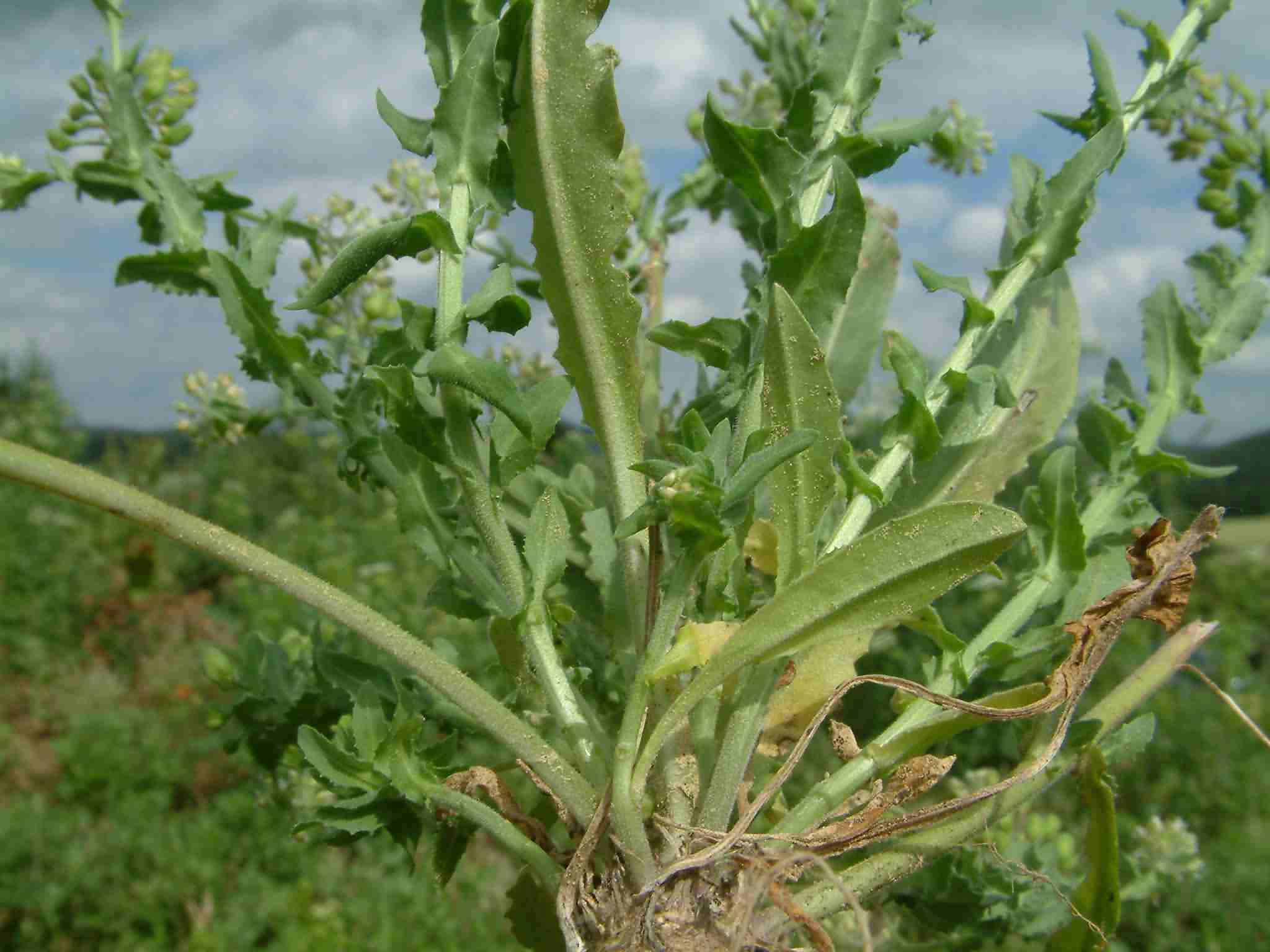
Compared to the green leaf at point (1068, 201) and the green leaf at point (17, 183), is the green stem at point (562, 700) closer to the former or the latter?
the green leaf at point (1068, 201)

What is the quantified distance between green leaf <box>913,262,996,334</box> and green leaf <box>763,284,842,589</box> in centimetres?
21

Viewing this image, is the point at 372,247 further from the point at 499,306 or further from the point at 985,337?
the point at 985,337

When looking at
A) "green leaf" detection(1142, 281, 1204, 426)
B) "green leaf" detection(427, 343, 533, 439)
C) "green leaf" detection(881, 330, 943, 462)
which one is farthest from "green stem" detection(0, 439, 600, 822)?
"green leaf" detection(1142, 281, 1204, 426)

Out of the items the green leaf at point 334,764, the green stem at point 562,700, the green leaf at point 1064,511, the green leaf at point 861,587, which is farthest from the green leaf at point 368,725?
the green leaf at point 1064,511

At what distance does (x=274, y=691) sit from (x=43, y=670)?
8584 millimetres

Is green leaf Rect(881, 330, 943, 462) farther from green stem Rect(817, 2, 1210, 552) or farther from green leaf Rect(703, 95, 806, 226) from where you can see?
green leaf Rect(703, 95, 806, 226)

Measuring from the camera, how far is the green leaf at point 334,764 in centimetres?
94

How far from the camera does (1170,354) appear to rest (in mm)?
1275

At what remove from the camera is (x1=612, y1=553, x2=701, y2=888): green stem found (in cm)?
83

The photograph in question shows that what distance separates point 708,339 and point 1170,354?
1.96 feet

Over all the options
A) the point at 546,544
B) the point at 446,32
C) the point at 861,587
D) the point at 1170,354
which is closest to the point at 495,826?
the point at 546,544

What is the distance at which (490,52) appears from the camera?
907 millimetres

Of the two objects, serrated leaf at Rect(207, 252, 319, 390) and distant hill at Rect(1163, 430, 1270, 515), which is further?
distant hill at Rect(1163, 430, 1270, 515)

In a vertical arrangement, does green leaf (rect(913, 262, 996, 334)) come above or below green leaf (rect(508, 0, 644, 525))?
below
